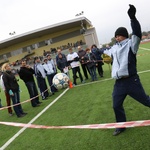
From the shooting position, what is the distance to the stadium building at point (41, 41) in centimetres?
4362

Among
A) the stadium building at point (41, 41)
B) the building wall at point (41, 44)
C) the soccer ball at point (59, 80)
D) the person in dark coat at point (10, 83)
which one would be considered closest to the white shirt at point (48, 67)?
the soccer ball at point (59, 80)

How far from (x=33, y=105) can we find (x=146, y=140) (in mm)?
5919

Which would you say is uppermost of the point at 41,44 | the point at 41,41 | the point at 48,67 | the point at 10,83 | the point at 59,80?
the point at 41,41

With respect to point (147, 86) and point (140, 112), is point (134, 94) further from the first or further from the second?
point (147, 86)

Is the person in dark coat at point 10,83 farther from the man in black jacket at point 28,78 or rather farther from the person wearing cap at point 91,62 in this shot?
the person wearing cap at point 91,62

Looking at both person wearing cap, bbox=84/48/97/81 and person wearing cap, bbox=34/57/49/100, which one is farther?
person wearing cap, bbox=84/48/97/81

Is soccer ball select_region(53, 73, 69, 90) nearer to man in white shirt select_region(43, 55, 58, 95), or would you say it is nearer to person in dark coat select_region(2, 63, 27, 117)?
man in white shirt select_region(43, 55, 58, 95)

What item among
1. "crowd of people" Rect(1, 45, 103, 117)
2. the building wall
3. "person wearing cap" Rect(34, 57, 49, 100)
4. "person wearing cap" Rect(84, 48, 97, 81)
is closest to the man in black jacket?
"crowd of people" Rect(1, 45, 103, 117)

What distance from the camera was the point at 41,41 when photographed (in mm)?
47781

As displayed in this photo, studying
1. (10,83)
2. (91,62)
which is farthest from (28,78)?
(91,62)

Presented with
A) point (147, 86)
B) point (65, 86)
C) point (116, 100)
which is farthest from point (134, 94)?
point (65, 86)

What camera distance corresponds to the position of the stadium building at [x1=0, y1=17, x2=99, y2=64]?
4362 cm

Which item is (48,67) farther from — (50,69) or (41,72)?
(41,72)

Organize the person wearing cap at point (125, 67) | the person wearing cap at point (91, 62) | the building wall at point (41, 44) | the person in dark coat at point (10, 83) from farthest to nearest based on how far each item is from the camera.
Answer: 1. the building wall at point (41, 44)
2. the person wearing cap at point (91, 62)
3. the person in dark coat at point (10, 83)
4. the person wearing cap at point (125, 67)
